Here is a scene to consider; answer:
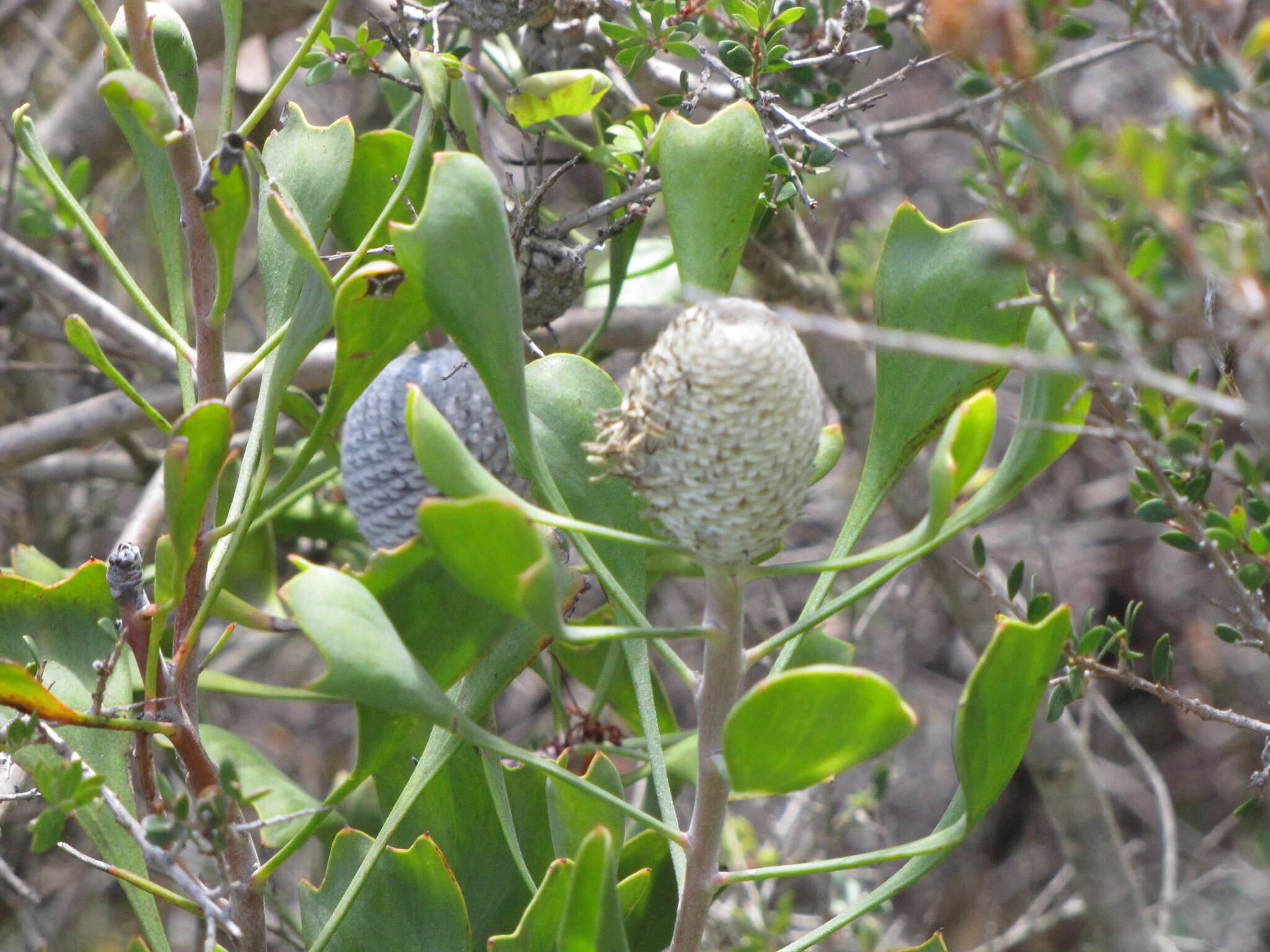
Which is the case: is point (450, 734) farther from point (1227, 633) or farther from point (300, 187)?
point (1227, 633)

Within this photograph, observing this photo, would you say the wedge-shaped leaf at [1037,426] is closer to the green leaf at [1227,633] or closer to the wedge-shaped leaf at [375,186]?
the green leaf at [1227,633]

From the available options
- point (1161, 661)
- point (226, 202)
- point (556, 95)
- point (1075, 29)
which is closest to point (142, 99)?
point (226, 202)

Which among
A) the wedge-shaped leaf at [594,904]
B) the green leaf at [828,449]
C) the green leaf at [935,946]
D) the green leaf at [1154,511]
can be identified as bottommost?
the green leaf at [935,946]

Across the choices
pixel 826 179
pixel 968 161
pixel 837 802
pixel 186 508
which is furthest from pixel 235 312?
pixel 968 161

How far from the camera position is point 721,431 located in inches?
21.3

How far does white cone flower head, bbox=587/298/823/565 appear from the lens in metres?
0.53

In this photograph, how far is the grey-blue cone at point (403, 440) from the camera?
30.6 inches

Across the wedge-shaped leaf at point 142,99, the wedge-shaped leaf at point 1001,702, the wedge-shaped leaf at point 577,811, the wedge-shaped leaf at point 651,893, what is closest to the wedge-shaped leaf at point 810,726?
the wedge-shaped leaf at point 1001,702

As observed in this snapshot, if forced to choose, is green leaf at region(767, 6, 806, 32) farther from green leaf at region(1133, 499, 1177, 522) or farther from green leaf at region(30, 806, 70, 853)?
green leaf at region(30, 806, 70, 853)

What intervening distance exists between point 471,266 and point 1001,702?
344mm

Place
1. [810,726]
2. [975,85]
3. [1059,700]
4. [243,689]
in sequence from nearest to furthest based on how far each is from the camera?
[810,726], [975,85], [1059,700], [243,689]

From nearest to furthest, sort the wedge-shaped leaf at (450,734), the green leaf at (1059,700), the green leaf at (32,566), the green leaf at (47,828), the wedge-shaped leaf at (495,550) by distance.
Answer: the wedge-shaped leaf at (495,550), the green leaf at (47,828), the wedge-shaped leaf at (450,734), the green leaf at (1059,700), the green leaf at (32,566)

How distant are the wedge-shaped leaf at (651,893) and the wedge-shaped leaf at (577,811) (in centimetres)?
11

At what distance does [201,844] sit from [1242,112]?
62 centimetres
